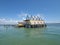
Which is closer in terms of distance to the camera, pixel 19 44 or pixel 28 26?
pixel 19 44

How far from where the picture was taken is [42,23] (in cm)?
6725

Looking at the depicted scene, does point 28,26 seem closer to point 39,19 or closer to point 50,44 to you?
point 39,19

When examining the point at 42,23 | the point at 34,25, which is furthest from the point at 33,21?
the point at 42,23

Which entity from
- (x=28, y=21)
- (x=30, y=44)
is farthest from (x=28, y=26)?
(x=30, y=44)

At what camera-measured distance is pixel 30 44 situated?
1869 centimetres

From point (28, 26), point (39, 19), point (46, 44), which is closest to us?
point (46, 44)

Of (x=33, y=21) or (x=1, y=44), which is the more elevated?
(x=33, y=21)

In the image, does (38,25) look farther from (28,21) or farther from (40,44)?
(40,44)

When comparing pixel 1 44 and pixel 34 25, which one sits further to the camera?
pixel 34 25

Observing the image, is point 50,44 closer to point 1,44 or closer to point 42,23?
point 1,44

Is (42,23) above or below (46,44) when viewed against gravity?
above

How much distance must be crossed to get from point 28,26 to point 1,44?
42618 mm

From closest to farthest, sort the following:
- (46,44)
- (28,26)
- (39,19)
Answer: (46,44) → (28,26) → (39,19)

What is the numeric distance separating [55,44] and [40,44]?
8.45 feet
